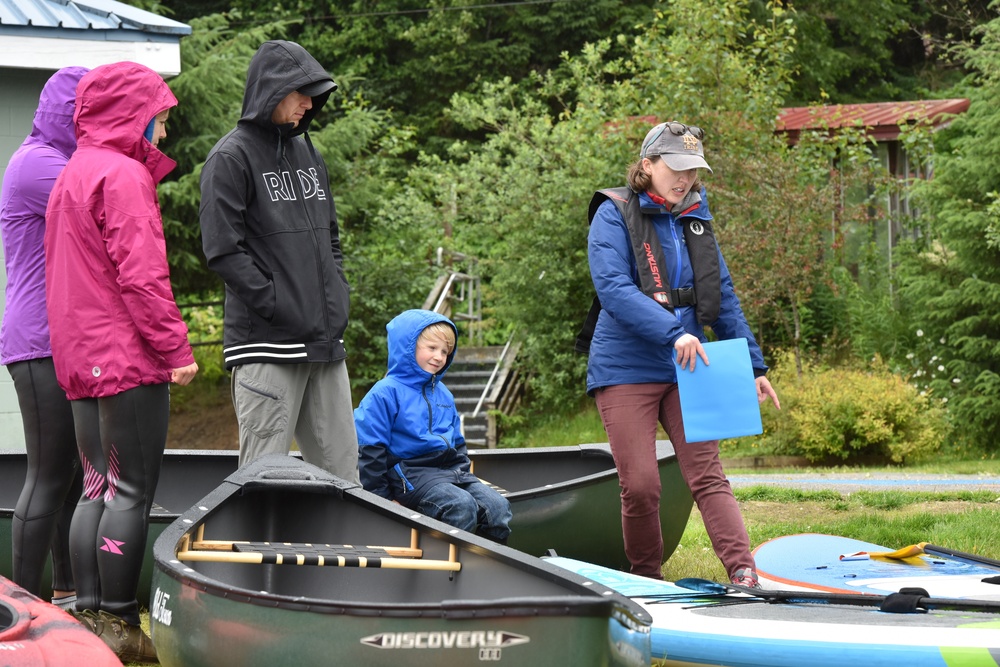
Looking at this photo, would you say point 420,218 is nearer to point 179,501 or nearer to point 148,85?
point 179,501

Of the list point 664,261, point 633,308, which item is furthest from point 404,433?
point 664,261

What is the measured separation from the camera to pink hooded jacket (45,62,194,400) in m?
3.88

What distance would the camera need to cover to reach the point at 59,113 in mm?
4297

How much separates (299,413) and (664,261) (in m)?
1.62

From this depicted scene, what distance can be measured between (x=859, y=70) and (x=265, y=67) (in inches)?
855

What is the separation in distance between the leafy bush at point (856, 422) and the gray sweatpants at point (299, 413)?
752cm

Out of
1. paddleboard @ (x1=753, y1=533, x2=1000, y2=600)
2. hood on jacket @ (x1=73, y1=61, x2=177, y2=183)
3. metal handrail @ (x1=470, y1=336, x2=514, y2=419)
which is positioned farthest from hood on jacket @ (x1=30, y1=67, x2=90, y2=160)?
metal handrail @ (x1=470, y1=336, x2=514, y2=419)

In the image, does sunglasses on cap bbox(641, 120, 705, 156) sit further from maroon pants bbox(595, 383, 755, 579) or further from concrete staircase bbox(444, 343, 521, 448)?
concrete staircase bbox(444, 343, 521, 448)

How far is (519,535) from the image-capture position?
5391mm

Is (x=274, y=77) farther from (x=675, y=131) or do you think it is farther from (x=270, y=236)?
(x=675, y=131)

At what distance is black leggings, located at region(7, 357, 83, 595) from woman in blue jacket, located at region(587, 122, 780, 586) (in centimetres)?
208

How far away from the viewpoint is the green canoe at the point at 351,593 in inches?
112

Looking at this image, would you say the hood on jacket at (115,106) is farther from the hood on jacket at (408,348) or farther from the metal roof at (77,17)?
the metal roof at (77,17)

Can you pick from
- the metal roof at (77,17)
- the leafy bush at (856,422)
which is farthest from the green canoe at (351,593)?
the leafy bush at (856,422)
